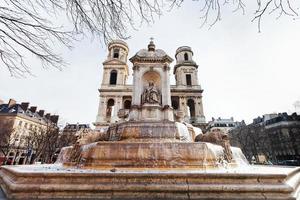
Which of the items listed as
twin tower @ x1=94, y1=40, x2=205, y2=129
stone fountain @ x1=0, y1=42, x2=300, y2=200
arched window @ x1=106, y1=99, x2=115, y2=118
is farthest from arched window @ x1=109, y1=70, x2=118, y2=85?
stone fountain @ x1=0, y1=42, x2=300, y2=200

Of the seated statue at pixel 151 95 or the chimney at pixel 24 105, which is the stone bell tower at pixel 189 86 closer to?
the seated statue at pixel 151 95

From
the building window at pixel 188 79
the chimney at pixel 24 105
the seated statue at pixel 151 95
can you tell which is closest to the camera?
the seated statue at pixel 151 95

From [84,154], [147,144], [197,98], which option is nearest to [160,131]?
[147,144]

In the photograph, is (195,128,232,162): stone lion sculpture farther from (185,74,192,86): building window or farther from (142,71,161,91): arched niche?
(185,74,192,86): building window

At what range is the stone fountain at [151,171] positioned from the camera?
3.60 m

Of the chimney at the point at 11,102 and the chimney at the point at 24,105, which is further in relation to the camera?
the chimney at the point at 24,105

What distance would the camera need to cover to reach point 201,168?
6.25 m

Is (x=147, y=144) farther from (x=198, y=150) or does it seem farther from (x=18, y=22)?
(x=18, y=22)

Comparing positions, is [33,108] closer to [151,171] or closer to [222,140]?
[222,140]

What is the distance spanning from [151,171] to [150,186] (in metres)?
0.85

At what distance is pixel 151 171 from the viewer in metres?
4.52

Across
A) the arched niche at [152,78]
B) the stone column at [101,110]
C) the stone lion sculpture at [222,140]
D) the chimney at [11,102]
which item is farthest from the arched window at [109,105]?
the stone lion sculpture at [222,140]

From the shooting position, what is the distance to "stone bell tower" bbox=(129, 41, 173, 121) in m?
13.4

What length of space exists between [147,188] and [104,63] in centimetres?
4400
